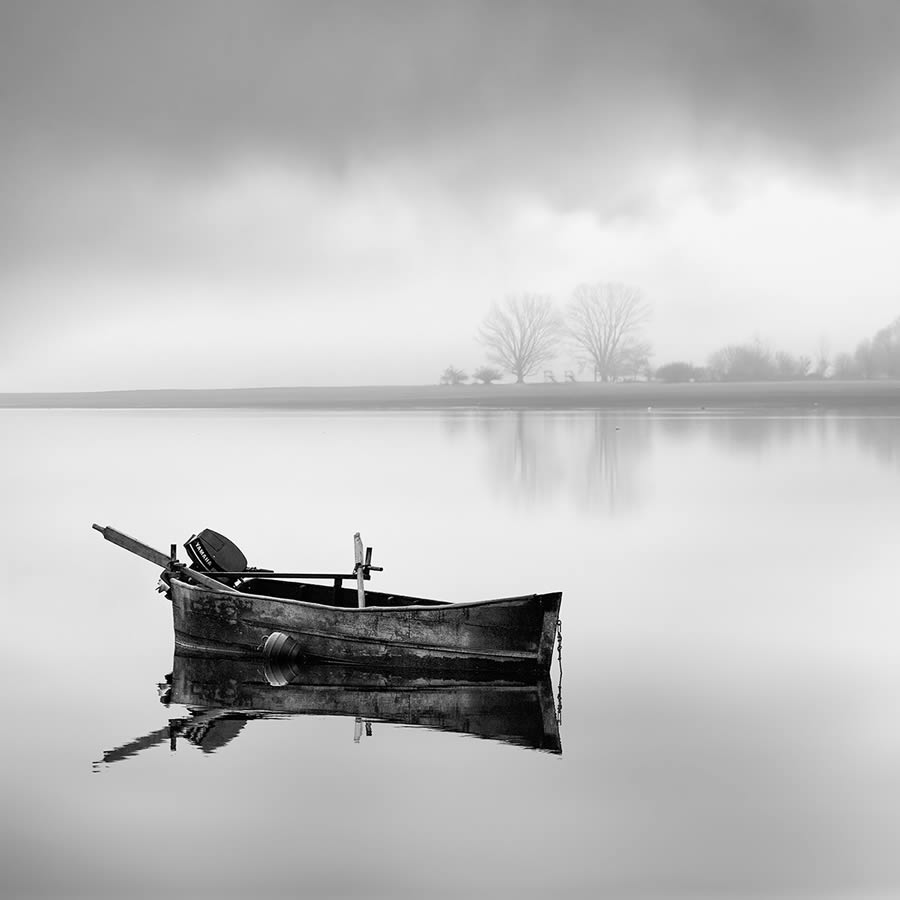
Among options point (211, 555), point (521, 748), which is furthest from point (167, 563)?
point (521, 748)

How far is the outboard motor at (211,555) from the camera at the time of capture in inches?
722

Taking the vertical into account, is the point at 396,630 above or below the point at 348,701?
above

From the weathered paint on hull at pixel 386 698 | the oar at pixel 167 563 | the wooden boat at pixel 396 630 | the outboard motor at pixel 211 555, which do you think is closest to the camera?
the weathered paint on hull at pixel 386 698

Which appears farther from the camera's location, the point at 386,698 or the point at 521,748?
the point at 386,698

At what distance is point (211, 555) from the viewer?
1841cm

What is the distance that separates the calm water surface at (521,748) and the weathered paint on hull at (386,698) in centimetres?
35

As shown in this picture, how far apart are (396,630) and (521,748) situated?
303 cm

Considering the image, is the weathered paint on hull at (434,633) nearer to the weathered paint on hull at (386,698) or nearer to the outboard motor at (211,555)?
the weathered paint on hull at (386,698)

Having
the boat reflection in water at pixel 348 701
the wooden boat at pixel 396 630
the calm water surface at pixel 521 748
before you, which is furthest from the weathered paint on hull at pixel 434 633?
the calm water surface at pixel 521 748

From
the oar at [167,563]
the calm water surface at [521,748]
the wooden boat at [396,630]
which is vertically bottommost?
the calm water surface at [521,748]

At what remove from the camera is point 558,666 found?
1694 centimetres

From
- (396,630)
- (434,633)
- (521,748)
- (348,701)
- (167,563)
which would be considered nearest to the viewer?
(521,748)

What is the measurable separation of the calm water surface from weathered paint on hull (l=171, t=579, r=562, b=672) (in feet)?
2.23

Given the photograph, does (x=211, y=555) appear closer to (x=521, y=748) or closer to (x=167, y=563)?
(x=167, y=563)
